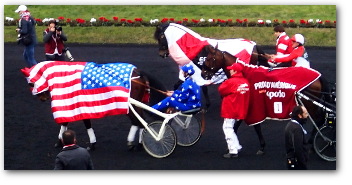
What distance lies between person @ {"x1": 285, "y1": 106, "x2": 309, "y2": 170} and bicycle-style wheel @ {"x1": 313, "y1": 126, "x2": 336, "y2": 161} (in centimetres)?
127

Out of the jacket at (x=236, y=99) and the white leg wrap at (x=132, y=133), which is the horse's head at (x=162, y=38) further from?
the jacket at (x=236, y=99)

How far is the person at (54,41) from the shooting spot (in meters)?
14.3

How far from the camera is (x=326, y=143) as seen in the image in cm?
1107

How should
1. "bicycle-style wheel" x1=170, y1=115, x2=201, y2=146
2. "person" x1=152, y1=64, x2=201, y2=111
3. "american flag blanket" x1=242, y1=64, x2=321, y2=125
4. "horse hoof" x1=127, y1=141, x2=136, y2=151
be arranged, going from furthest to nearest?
"bicycle-style wheel" x1=170, y1=115, x2=201, y2=146
"horse hoof" x1=127, y1=141, x2=136, y2=151
"american flag blanket" x1=242, y1=64, x2=321, y2=125
"person" x1=152, y1=64, x2=201, y2=111

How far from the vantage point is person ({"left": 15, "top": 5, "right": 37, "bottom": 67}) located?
45.7 ft

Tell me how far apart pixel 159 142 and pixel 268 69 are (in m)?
1.62

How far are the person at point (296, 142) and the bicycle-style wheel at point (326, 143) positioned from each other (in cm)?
127

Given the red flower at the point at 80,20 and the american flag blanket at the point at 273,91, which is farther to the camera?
the red flower at the point at 80,20

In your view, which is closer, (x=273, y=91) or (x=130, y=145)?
(x=273, y=91)

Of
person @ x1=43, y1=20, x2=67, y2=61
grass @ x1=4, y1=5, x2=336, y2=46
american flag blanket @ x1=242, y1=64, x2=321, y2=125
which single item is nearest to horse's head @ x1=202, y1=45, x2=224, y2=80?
american flag blanket @ x1=242, y1=64, x2=321, y2=125

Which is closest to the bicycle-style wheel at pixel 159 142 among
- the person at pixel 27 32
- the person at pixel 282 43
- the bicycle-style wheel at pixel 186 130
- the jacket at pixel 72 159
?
the bicycle-style wheel at pixel 186 130

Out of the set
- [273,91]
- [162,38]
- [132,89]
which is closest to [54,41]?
[162,38]

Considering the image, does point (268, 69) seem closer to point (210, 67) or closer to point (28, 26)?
point (210, 67)

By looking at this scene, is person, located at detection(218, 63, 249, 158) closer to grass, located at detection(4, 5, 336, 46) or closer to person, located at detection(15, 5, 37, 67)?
grass, located at detection(4, 5, 336, 46)
